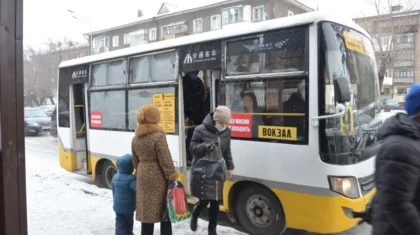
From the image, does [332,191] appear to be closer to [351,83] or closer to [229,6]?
[351,83]

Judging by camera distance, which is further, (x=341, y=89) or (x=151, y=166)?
(x=341, y=89)

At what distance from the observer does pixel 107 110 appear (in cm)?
746

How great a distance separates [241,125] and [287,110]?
2.47 ft

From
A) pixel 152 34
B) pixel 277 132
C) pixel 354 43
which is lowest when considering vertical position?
pixel 277 132

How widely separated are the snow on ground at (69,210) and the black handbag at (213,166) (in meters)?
0.92

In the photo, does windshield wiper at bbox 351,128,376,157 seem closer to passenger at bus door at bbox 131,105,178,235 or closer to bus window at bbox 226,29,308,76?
bus window at bbox 226,29,308,76

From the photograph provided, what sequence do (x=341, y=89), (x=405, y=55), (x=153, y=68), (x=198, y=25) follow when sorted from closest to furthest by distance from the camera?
1. (x=341, y=89)
2. (x=153, y=68)
3. (x=405, y=55)
4. (x=198, y=25)

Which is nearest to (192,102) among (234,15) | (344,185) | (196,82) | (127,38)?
(196,82)

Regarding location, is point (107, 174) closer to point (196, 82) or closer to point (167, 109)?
point (167, 109)

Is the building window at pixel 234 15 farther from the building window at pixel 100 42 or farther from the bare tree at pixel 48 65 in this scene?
the building window at pixel 100 42

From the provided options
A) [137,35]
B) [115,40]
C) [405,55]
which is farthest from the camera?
[115,40]

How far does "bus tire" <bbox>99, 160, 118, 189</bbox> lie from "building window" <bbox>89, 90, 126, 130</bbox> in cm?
79

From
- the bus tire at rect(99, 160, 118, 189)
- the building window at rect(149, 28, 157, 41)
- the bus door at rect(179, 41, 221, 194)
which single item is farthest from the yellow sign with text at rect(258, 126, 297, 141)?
the building window at rect(149, 28, 157, 41)

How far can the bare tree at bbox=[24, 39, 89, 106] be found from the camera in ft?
138
